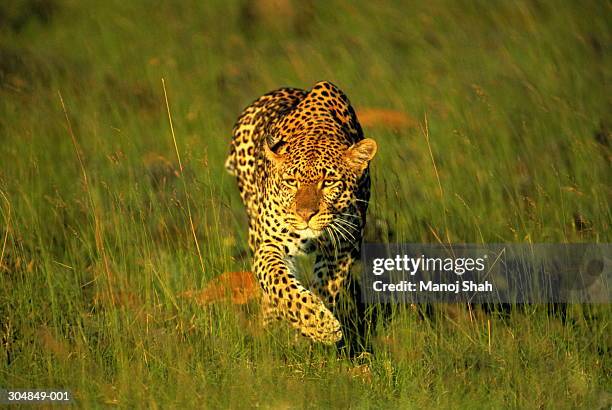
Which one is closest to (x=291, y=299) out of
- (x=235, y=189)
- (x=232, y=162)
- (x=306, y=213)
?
(x=306, y=213)

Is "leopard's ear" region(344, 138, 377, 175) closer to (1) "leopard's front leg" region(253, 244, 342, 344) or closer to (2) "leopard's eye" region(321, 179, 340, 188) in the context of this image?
(2) "leopard's eye" region(321, 179, 340, 188)

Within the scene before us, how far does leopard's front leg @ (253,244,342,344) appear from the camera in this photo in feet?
25.5

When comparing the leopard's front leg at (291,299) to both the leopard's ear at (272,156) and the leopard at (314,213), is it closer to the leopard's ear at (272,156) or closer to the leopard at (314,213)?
the leopard at (314,213)

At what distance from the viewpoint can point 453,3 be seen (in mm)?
16766

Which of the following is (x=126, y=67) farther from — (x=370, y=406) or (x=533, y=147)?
(x=370, y=406)

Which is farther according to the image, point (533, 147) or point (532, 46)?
point (532, 46)

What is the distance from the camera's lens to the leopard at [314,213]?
317 inches

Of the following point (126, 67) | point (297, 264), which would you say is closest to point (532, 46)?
point (126, 67)

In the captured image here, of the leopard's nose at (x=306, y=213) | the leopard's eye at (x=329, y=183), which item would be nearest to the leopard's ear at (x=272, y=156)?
the leopard's eye at (x=329, y=183)

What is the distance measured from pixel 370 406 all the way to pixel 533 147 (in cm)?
516

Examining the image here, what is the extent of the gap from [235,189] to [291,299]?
357 centimetres

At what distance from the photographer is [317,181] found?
827cm

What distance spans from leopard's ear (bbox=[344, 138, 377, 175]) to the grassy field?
0.43 metres

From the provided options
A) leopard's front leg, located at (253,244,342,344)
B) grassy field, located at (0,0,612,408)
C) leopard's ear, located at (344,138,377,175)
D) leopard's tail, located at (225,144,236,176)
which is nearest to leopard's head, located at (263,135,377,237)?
leopard's ear, located at (344,138,377,175)
